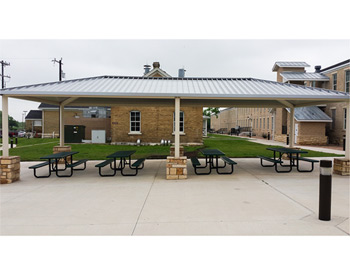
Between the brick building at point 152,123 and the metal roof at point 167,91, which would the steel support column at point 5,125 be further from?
the brick building at point 152,123

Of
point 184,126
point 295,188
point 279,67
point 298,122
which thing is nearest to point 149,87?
point 295,188

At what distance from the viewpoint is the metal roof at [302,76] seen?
2578 centimetres

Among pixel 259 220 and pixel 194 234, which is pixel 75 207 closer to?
pixel 194 234

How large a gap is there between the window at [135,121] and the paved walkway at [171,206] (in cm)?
1360

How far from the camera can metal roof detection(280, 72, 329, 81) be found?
25.8 metres

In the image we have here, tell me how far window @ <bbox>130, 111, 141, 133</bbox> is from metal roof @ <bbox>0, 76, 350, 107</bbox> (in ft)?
36.9

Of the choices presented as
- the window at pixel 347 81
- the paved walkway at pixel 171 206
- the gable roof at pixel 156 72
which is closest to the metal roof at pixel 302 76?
the window at pixel 347 81

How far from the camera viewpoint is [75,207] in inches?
219

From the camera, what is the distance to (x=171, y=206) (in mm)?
5570

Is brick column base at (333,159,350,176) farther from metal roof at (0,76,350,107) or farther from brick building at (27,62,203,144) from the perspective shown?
brick building at (27,62,203,144)

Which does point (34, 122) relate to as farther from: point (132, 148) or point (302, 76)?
point (302, 76)

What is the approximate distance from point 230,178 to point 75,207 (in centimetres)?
516

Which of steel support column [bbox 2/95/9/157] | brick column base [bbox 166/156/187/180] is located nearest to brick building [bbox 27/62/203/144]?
brick column base [bbox 166/156/187/180]

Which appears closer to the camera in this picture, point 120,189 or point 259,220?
point 259,220
